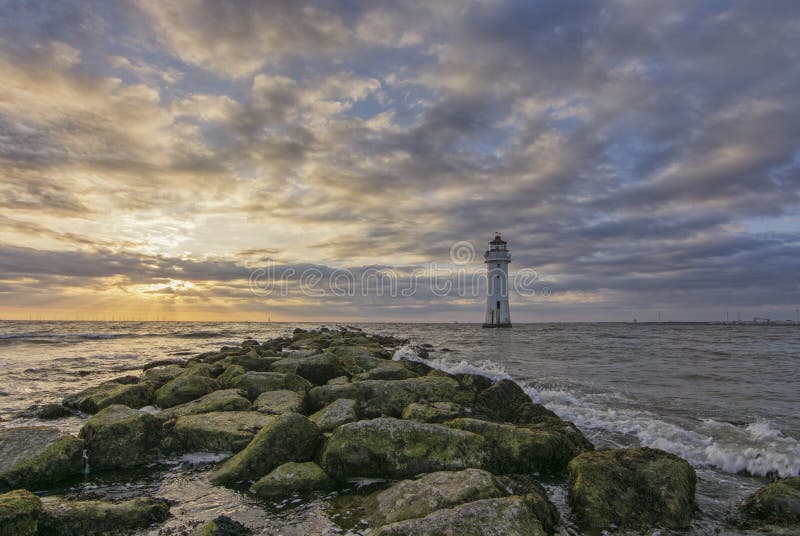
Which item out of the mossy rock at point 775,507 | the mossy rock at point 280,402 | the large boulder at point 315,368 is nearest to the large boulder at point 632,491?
the mossy rock at point 775,507

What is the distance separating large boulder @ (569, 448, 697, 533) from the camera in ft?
15.4

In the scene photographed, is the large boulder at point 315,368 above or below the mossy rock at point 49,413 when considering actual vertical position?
above

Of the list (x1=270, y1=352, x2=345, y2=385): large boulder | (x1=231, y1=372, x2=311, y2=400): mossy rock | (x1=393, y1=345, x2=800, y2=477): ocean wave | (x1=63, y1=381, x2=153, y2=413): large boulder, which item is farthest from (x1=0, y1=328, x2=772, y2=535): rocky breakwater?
(x1=270, y1=352, x2=345, y2=385): large boulder

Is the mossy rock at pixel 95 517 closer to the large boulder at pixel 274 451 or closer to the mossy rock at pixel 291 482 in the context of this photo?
the mossy rock at pixel 291 482

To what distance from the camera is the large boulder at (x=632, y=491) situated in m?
4.70

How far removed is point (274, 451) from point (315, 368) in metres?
6.39

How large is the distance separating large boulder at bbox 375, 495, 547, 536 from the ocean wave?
14.8 ft

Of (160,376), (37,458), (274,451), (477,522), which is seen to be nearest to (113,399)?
(160,376)

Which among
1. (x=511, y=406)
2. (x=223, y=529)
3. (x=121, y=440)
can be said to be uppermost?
(x=121, y=440)

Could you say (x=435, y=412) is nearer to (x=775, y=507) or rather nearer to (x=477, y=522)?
(x=477, y=522)

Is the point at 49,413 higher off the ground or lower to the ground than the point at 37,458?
lower

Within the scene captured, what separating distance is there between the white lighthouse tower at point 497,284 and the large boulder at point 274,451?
49500 millimetres

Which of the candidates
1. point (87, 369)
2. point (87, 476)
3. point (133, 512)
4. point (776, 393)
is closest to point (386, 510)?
point (133, 512)

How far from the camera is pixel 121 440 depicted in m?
6.49
